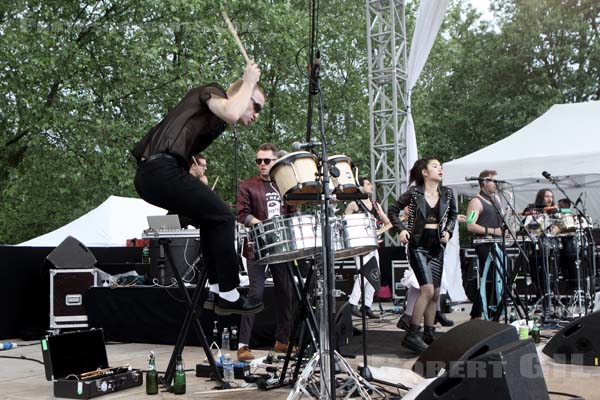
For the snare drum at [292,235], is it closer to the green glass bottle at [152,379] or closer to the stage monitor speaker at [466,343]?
the stage monitor speaker at [466,343]

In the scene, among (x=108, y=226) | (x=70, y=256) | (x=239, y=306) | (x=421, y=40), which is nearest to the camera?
(x=239, y=306)

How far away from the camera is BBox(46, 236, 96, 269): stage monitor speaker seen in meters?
8.81

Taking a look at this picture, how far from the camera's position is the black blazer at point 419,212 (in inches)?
272

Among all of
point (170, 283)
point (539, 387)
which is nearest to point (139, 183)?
point (539, 387)

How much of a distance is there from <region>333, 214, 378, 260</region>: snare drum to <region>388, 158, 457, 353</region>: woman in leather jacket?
2245 mm

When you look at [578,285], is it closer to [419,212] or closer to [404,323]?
[404,323]

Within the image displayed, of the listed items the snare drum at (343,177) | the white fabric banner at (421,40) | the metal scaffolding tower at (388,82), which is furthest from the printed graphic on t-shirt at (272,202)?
the metal scaffolding tower at (388,82)

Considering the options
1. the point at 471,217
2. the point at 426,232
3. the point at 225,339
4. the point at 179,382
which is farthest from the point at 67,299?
the point at 471,217

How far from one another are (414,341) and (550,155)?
304 inches

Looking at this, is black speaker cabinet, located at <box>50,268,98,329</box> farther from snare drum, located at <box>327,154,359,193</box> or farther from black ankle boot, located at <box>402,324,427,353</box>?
snare drum, located at <box>327,154,359,193</box>

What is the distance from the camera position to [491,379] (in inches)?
111

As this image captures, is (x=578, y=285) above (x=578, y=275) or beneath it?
beneath

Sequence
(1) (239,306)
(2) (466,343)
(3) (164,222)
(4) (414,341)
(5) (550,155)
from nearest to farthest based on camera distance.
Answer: (2) (466,343)
(1) (239,306)
(4) (414,341)
(3) (164,222)
(5) (550,155)

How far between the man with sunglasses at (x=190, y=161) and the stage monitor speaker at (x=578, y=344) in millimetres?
2730
